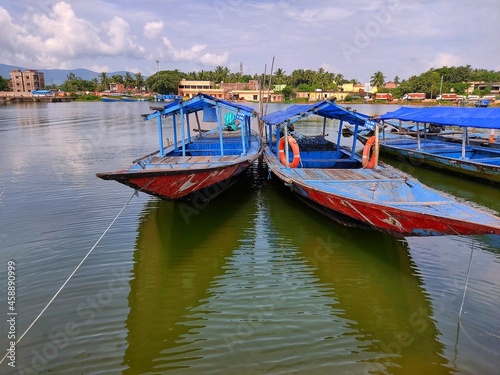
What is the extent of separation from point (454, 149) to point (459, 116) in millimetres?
2331

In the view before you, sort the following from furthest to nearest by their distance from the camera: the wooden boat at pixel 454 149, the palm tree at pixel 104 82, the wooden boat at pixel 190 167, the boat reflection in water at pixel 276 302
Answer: the palm tree at pixel 104 82, the wooden boat at pixel 454 149, the wooden boat at pixel 190 167, the boat reflection in water at pixel 276 302

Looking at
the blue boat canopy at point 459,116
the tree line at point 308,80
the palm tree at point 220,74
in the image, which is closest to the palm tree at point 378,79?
the tree line at point 308,80

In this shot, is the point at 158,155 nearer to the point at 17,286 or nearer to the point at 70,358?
the point at 17,286

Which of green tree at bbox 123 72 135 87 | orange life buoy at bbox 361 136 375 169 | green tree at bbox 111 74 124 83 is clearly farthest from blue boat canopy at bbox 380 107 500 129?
green tree at bbox 111 74 124 83

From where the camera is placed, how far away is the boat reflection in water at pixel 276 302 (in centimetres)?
447

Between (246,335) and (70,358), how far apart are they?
232cm

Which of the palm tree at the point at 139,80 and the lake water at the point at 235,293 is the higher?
the palm tree at the point at 139,80

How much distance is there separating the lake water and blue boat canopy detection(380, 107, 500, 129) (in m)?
6.73

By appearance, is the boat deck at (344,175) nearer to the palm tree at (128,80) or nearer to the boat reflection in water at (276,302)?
the boat reflection in water at (276,302)

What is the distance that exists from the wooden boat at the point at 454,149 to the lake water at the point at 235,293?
6.16m

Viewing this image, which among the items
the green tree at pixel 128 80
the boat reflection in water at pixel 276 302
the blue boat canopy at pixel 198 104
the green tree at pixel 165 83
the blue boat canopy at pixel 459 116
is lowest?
the boat reflection in water at pixel 276 302

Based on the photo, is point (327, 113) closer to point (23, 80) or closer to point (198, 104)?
point (198, 104)

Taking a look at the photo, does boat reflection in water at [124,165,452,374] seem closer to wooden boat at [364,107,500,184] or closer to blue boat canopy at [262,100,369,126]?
blue boat canopy at [262,100,369,126]

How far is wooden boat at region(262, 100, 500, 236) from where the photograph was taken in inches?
206
